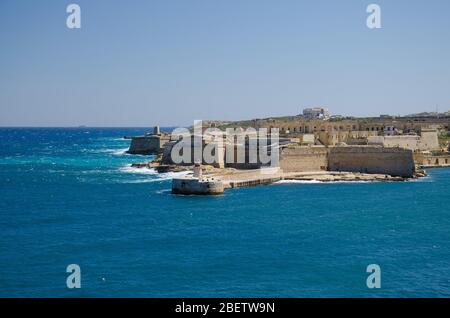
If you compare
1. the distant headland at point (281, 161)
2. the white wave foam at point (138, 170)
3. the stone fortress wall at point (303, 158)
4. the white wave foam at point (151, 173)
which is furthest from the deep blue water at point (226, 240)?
the white wave foam at point (138, 170)

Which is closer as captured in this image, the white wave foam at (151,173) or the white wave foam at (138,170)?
the white wave foam at (151,173)

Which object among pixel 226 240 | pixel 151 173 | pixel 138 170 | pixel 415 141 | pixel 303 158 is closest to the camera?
pixel 226 240

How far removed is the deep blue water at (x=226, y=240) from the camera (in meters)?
14.9

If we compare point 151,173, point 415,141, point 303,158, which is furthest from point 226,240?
point 415,141

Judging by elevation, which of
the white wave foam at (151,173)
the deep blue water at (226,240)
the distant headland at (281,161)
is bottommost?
the deep blue water at (226,240)

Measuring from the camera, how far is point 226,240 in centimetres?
1952

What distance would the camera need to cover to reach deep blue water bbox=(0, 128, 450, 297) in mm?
14883

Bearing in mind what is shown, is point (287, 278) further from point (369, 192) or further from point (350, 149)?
point (350, 149)

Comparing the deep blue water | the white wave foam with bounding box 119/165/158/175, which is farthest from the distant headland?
the deep blue water

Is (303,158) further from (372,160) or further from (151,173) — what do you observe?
(151,173)

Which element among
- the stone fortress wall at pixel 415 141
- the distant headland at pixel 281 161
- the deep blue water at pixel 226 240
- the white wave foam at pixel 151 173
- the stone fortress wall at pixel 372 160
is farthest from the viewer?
the stone fortress wall at pixel 415 141

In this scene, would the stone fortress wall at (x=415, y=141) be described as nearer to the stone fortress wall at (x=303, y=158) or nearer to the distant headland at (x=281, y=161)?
the distant headland at (x=281, y=161)
